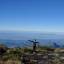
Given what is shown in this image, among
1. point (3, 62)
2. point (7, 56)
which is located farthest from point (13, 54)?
point (3, 62)

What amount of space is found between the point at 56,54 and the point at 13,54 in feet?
4.70

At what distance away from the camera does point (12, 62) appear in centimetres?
734

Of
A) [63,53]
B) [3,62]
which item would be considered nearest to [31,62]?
[3,62]

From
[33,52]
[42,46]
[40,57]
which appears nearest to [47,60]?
[40,57]

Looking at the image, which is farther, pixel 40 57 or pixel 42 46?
pixel 42 46

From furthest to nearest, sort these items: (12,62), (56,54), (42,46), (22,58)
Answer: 1. (42,46)
2. (56,54)
3. (22,58)
4. (12,62)

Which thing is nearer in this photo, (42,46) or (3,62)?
(3,62)

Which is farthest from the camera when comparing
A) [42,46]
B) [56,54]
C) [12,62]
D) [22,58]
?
[42,46]

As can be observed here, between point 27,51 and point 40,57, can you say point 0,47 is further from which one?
point 40,57

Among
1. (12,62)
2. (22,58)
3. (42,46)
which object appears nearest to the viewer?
(12,62)

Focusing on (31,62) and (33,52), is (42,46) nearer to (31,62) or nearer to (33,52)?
(33,52)

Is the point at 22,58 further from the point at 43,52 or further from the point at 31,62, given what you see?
the point at 43,52

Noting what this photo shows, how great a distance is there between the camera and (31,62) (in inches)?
302

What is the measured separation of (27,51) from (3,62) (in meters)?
1.52
